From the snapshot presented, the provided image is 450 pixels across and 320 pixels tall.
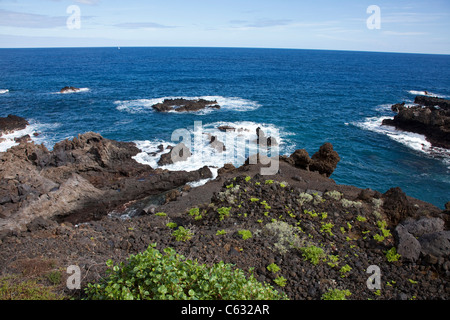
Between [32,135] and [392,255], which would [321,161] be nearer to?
[392,255]

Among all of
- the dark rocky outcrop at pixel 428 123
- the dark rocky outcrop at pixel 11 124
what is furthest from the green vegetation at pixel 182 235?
the dark rocky outcrop at pixel 428 123

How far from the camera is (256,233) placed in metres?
12.5

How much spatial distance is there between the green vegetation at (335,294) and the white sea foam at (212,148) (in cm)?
1754

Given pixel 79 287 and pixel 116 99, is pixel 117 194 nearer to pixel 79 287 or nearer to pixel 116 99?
pixel 79 287

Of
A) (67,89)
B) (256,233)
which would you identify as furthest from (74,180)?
(67,89)

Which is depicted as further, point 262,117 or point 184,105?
point 184,105

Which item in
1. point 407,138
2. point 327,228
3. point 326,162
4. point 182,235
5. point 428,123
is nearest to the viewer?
point 182,235

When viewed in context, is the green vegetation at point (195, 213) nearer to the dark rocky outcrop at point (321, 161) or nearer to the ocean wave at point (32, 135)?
the dark rocky outcrop at point (321, 161)

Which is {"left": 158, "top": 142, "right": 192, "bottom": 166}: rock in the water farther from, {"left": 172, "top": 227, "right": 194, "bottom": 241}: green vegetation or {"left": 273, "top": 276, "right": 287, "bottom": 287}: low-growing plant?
{"left": 273, "top": 276, "right": 287, "bottom": 287}: low-growing plant

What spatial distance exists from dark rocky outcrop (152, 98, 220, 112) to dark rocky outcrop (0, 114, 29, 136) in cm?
2028

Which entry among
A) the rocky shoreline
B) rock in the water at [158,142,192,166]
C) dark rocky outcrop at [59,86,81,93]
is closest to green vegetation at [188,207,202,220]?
the rocky shoreline

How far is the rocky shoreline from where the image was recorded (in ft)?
32.9

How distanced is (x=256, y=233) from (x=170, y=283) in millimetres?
6785

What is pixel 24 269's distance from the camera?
9633mm
